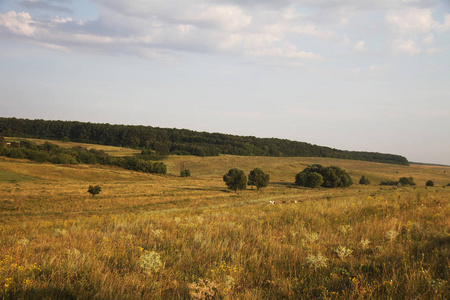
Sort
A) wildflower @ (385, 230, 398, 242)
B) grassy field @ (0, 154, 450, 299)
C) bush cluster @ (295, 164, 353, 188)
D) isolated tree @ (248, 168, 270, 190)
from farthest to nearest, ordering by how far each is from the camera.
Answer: bush cluster @ (295, 164, 353, 188)
isolated tree @ (248, 168, 270, 190)
wildflower @ (385, 230, 398, 242)
grassy field @ (0, 154, 450, 299)

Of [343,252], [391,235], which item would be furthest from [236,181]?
[343,252]

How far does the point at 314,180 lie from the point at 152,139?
111 metres

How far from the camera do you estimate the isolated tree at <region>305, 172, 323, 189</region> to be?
72812 mm

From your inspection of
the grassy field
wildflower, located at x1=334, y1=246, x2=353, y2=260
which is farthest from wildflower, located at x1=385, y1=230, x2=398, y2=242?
wildflower, located at x1=334, y1=246, x2=353, y2=260

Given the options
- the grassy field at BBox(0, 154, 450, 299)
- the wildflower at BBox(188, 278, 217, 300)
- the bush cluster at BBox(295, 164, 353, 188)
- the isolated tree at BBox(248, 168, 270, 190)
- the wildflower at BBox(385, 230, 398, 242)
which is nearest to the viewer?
the wildflower at BBox(188, 278, 217, 300)

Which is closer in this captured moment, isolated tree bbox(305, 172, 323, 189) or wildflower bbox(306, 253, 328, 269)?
wildflower bbox(306, 253, 328, 269)

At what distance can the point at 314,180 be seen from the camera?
241ft

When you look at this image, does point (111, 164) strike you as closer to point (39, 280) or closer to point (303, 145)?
Answer: point (39, 280)

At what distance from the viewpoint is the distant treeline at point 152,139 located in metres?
148

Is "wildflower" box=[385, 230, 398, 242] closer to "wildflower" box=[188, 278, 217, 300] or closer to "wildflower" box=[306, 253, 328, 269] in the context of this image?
"wildflower" box=[306, 253, 328, 269]

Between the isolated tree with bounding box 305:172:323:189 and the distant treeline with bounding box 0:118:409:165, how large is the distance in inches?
2900

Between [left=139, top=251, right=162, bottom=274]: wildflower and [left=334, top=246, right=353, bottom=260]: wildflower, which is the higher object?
[left=334, top=246, right=353, bottom=260]: wildflower

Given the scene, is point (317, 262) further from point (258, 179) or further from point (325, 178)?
point (325, 178)

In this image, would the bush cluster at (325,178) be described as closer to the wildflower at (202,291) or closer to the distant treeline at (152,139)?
the distant treeline at (152,139)
